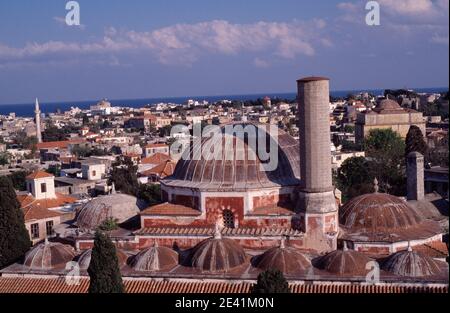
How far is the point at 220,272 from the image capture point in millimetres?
15094

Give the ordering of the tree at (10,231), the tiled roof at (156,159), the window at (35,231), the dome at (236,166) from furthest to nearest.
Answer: the tiled roof at (156,159)
the window at (35,231)
the tree at (10,231)
the dome at (236,166)

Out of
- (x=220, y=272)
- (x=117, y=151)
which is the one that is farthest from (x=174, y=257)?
(x=117, y=151)

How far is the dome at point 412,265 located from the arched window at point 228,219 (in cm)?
443

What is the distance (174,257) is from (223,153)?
3484mm

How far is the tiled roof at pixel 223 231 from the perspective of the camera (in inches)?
640

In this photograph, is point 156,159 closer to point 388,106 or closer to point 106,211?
point 388,106

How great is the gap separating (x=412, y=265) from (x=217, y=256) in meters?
4.87

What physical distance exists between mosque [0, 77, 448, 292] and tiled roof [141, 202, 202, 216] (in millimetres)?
43

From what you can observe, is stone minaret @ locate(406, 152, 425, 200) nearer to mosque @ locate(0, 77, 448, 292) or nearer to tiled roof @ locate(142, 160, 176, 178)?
mosque @ locate(0, 77, 448, 292)

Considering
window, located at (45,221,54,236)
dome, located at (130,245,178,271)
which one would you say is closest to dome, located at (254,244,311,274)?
dome, located at (130,245,178,271)

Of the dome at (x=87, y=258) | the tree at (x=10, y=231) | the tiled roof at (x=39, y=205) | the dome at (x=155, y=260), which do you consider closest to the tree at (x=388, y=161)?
the tiled roof at (x=39, y=205)

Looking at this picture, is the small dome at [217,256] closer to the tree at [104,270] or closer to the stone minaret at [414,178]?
the tree at [104,270]

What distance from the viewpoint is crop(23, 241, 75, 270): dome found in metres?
16.4
